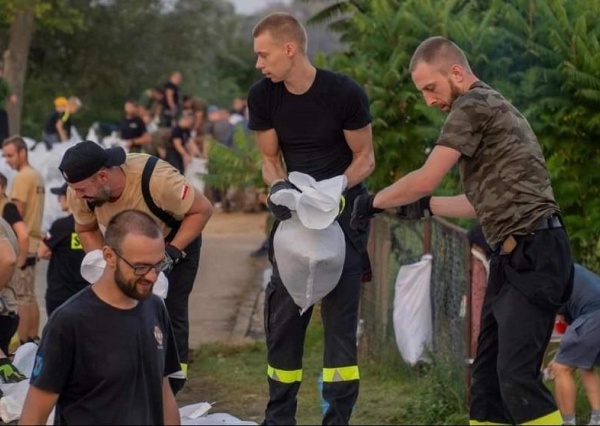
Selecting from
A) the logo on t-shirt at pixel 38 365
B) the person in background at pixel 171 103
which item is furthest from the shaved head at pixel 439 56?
the person in background at pixel 171 103

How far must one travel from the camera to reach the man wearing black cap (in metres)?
7.09

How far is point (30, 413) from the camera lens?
5.45 meters

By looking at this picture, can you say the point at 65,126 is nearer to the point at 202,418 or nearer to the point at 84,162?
the point at 84,162

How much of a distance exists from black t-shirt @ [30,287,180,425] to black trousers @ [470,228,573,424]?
186cm

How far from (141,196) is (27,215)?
6.51 m

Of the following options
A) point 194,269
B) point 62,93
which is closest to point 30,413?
point 194,269

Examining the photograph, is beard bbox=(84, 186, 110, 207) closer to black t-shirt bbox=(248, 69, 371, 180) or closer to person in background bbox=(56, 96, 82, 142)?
black t-shirt bbox=(248, 69, 371, 180)

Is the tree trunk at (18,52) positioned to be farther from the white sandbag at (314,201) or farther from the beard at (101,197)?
the white sandbag at (314,201)

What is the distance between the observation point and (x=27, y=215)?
44.5ft

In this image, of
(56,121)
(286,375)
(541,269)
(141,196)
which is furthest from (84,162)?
(56,121)

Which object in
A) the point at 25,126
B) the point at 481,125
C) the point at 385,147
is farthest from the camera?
the point at 25,126

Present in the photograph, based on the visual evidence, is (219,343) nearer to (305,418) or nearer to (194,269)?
(305,418)

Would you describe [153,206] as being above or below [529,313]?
above

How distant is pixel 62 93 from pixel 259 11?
47.1m
